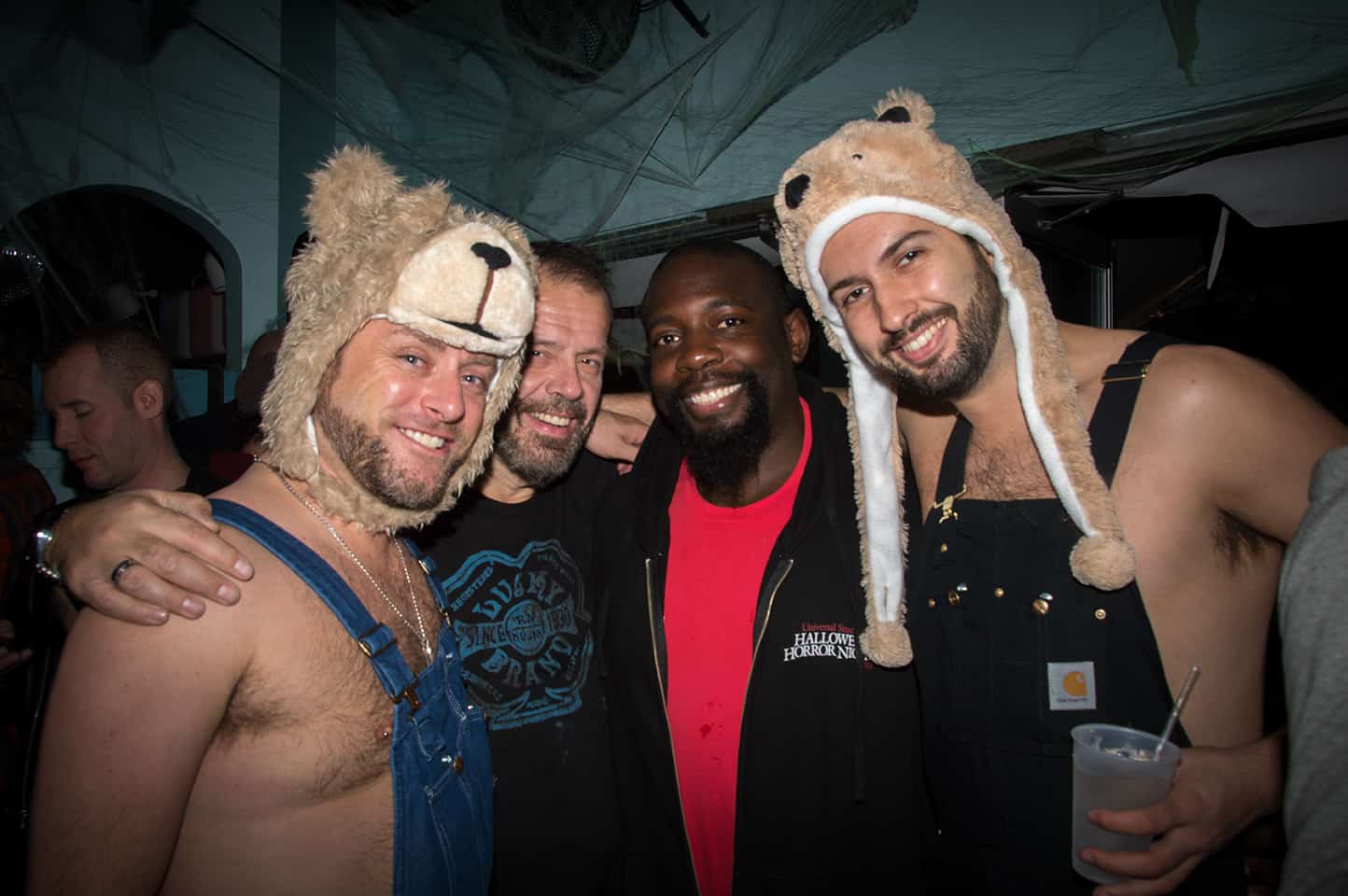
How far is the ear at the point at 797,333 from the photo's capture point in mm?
2914

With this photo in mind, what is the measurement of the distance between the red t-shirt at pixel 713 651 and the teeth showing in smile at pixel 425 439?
996 millimetres

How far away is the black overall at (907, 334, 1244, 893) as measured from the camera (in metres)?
1.74

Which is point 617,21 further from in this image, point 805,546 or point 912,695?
point 912,695

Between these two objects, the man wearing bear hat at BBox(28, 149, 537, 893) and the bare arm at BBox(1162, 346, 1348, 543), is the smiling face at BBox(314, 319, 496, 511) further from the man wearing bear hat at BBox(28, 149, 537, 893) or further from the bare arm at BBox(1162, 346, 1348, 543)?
the bare arm at BBox(1162, 346, 1348, 543)

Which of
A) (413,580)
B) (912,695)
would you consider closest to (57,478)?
(413,580)

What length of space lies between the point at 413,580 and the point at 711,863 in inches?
51.9

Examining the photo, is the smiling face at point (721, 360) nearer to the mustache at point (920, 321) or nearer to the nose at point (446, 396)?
the mustache at point (920, 321)

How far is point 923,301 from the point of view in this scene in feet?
6.40

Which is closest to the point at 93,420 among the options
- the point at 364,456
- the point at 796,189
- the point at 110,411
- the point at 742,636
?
the point at 110,411

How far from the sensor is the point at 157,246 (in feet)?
21.4

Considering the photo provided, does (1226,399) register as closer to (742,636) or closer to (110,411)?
(742,636)

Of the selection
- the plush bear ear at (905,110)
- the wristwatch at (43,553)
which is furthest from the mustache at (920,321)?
the wristwatch at (43,553)

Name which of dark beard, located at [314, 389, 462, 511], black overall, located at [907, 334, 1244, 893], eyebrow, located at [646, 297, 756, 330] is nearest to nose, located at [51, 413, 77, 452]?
dark beard, located at [314, 389, 462, 511]

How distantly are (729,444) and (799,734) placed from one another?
3.26ft
